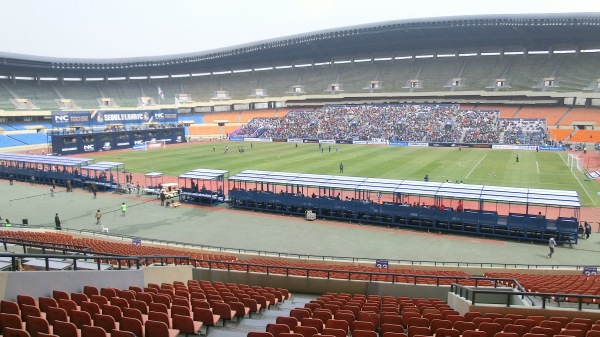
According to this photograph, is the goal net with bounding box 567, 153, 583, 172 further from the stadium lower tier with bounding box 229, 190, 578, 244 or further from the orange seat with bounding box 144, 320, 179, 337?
the orange seat with bounding box 144, 320, 179, 337

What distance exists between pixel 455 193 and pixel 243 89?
91.8 meters

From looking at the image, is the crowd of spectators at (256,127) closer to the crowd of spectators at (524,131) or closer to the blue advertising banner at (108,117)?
the blue advertising banner at (108,117)

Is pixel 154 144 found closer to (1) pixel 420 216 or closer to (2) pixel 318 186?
(2) pixel 318 186

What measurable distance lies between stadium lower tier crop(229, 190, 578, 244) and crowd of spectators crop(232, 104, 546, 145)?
50279mm

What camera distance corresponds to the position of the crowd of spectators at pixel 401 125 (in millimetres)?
74562

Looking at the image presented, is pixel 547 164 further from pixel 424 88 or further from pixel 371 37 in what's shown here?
pixel 371 37

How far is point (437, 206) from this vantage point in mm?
28328

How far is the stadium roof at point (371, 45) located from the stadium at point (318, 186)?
0.50m

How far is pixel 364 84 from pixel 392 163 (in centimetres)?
5266

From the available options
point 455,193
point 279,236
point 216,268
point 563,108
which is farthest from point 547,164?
point 216,268

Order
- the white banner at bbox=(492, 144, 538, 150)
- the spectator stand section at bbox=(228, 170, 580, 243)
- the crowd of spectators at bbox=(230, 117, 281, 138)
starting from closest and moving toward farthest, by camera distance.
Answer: the spectator stand section at bbox=(228, 170, 580, 243) → the white banner at bbox=(492, 144, 538, 150) → the crowd of spectators at bbox=(230, 117, 281, 138)

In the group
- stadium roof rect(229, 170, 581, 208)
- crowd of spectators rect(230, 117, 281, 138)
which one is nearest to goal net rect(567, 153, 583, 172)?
stadium roof rect(229, 170, 581, 208)

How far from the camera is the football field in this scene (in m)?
42.3

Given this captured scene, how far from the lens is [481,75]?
91312 mm
